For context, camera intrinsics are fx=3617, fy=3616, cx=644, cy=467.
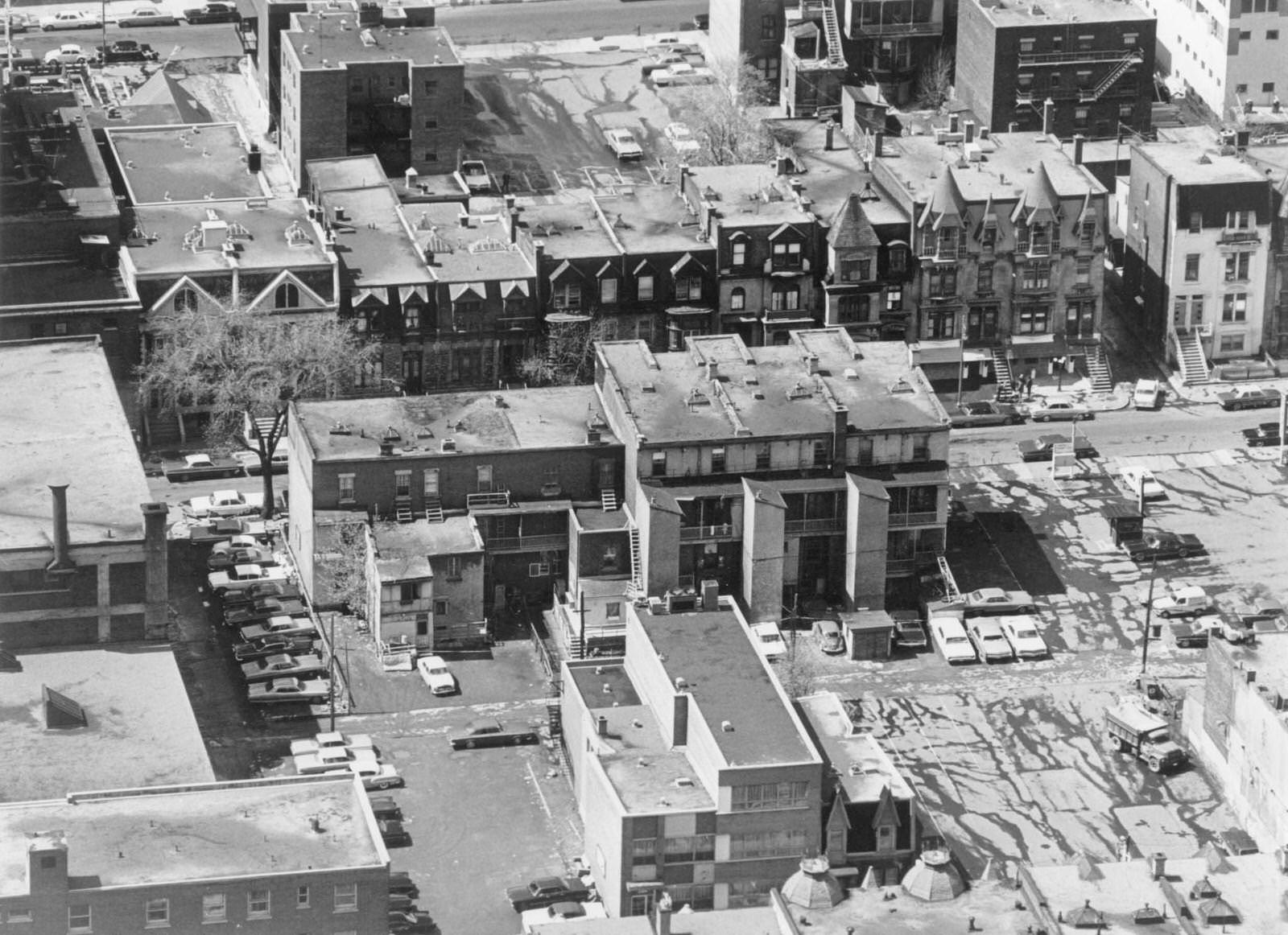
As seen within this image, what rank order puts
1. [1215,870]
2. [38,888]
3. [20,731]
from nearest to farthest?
[38,888], [1215,870], [20,731]

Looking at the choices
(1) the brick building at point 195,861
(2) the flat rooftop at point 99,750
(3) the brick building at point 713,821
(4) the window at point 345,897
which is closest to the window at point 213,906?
(1) the brick building at point 195,861

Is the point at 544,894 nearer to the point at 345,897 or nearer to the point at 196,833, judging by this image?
the point at 345,897

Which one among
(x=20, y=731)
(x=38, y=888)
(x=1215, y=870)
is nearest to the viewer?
(x=38, y=888)

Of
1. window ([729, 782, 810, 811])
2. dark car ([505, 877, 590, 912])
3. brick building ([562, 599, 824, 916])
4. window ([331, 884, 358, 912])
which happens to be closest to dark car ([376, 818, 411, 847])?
dark car ([505, 877, 590, 912])

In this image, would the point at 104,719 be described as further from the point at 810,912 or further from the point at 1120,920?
the point at 1120,920

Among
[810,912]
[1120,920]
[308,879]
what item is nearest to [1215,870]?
[1120,920]

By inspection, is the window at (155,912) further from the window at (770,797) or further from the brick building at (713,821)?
the window at (770,797)

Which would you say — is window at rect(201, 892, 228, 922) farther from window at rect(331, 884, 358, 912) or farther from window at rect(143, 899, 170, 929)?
window at rect(331, 884, 358, 912)

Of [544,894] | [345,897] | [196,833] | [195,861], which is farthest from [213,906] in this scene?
[544,894]
